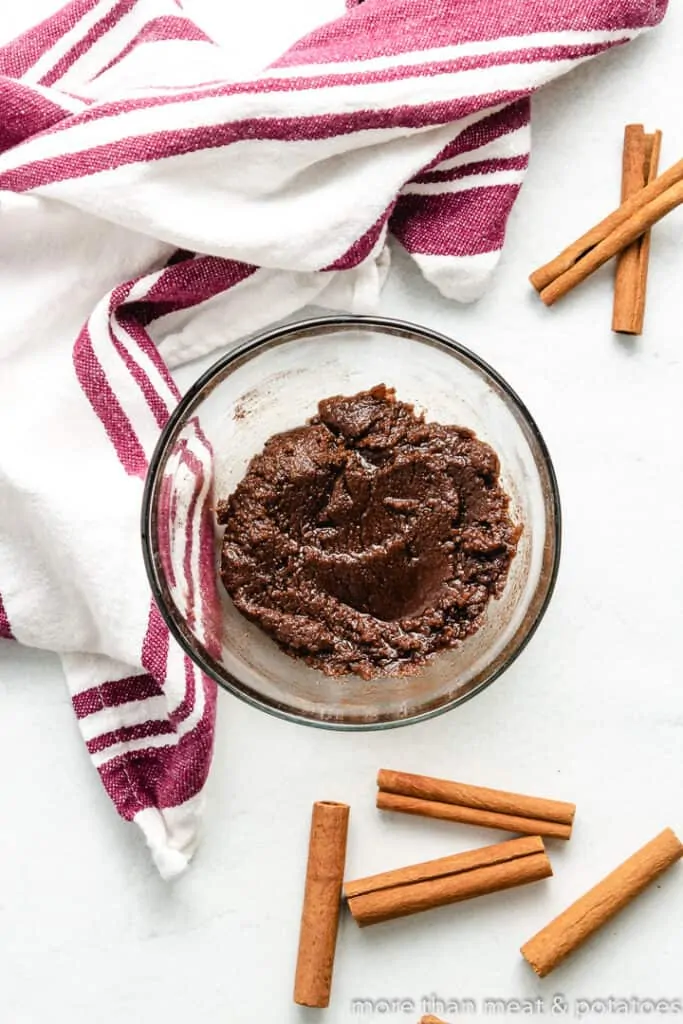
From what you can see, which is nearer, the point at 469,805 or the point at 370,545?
the point at 370,545

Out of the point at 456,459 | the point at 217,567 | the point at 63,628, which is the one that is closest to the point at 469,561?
the point at 456,459

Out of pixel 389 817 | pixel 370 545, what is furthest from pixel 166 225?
pixel 389 817

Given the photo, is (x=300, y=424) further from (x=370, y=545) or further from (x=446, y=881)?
(x=446, y=881)

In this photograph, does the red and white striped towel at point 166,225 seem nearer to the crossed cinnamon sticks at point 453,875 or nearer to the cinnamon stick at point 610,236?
the cinnamon stick at point 610,236

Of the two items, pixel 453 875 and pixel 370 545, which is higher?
pixel 370 545

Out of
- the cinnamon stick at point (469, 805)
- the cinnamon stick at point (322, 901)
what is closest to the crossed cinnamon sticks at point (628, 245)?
the cinnamon stick at point (469, 805)

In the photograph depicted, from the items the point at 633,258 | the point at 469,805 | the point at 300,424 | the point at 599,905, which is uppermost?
the point at 633,258

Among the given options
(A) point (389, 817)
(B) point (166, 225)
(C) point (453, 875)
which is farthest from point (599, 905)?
(B) point (166, 225)
